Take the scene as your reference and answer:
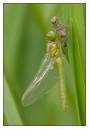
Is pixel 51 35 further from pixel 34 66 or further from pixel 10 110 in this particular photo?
pixel 10 110

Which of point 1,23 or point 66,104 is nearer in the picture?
point 66,104

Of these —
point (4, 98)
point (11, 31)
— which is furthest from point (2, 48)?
point (4, 98)

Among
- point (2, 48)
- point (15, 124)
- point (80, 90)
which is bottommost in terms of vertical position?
point (15, 124)

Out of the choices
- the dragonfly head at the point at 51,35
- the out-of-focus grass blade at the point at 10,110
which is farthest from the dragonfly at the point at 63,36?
the out-of-focus grass blade at the point at 10,110

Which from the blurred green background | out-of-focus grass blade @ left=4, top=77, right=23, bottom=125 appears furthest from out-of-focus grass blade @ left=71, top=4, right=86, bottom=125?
out-of-focus grass blade @ left=4, top=77, right=23, bottom=125

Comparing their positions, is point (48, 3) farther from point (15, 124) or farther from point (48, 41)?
point (15, 124)

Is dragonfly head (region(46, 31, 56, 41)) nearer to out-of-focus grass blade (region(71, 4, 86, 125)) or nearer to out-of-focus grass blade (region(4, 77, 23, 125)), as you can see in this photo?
out-of-focus grass blade (region(71, 4, 86, 125))

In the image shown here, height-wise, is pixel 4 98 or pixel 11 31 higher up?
pixel 11 31

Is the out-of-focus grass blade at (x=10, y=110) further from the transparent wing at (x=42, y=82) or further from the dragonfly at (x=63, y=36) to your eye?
the dragonfly at (x=63, y=36)
